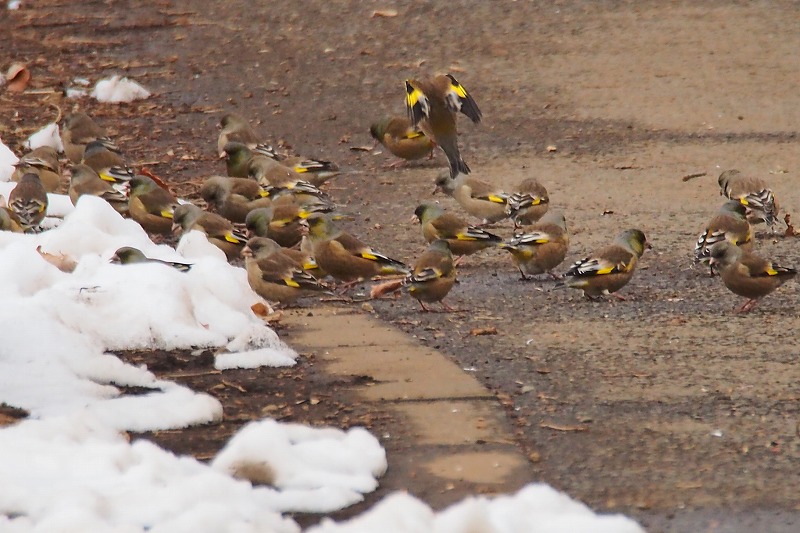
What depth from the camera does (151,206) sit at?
11.7 metres

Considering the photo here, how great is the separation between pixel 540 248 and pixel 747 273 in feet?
4.86

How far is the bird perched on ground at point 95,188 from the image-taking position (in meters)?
12.3

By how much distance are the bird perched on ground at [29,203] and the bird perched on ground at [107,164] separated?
1613 millimetres

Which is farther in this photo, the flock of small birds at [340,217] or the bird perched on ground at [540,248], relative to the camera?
the bird perched on ground at [540,248]

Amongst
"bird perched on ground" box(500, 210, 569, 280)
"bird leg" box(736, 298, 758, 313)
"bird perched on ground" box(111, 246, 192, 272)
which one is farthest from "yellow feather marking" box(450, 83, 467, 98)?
"bird perched on ground" box(111, 246, 192, 272)

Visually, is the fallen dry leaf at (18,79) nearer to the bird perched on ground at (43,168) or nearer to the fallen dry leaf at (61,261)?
the bird perched on ground at (43,168)

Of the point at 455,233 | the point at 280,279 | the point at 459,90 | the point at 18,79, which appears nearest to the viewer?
the point at 280,279

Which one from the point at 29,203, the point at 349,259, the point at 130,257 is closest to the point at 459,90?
the point at 349,259

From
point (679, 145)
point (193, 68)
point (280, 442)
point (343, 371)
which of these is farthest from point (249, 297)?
point (193, 68)

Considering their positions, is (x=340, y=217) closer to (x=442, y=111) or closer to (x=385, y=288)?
(x=385, y=288)

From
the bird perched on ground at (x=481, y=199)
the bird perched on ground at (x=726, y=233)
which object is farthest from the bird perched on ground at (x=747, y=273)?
the bird perched on ground at (x=481, y=199)

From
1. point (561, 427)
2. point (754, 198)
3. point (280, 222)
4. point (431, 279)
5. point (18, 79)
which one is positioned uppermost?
point (561, 427)

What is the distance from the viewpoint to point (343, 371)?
7676 millimetres

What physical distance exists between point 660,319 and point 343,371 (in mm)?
2351
